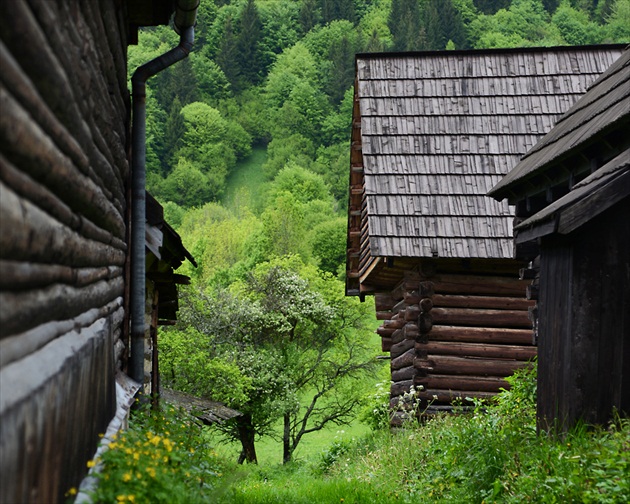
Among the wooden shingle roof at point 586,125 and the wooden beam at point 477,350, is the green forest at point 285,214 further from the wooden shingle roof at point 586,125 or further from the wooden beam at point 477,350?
the wooden shingle roof at point 586,125

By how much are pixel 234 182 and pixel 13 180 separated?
9250 cm

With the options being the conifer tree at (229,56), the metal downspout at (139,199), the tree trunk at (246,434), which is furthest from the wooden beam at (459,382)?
the conifer tree at (229,56)

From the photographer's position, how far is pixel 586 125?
9.04 metres

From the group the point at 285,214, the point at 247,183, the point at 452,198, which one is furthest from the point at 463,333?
the point at 247,183

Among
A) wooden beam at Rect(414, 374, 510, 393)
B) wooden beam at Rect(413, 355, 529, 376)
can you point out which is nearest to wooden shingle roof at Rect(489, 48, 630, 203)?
wooden beam at Rect(413, 355, 529, 376)

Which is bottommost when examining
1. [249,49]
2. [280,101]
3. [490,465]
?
[490,465]

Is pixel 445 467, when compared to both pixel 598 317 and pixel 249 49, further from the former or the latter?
pixel 249 49

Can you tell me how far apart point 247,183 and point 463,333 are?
81057mm

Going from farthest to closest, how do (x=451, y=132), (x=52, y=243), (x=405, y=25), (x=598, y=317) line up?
1. (x=405, y=25)
2. (x=451, y=132)
3. (x=598, y=317)
4. (x=52, y=243)

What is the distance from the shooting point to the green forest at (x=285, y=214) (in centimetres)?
1054

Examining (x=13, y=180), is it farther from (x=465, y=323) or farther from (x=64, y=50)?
(x=465, y=323)

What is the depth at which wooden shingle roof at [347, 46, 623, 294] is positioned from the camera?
13906mm

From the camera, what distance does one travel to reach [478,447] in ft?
29.2

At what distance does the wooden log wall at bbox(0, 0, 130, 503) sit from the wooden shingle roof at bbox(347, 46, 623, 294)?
342 inches
